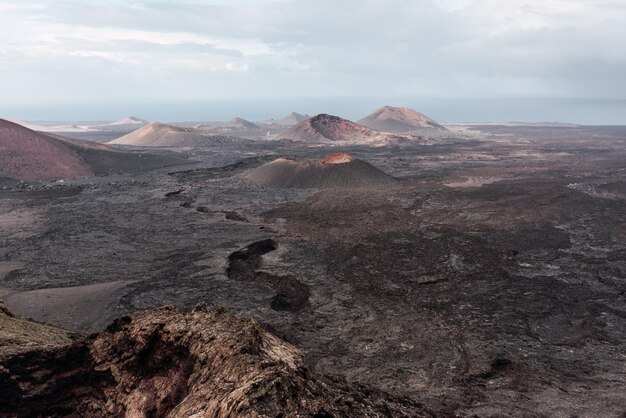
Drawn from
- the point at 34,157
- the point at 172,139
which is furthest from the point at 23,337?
the point at 172,139

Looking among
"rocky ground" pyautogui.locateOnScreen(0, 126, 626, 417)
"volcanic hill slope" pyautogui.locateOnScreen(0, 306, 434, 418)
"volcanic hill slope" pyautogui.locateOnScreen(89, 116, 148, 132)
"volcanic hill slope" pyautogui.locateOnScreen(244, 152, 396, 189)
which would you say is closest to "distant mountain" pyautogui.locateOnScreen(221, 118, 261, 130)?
"volcanic hill slope" pyautogui.locateOnScreen(89, 116, 148, 132)

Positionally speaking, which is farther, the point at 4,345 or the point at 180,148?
the point at 180,148

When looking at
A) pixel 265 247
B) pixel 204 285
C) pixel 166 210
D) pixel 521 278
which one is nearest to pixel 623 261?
pixel 521 278

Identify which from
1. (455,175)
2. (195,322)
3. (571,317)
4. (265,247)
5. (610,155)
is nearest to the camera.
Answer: (195,322)

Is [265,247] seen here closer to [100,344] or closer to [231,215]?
[231,215]

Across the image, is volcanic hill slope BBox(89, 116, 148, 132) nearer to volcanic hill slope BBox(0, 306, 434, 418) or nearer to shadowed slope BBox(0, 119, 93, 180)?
shadowed slope BBox(0, 119, 93, 180)

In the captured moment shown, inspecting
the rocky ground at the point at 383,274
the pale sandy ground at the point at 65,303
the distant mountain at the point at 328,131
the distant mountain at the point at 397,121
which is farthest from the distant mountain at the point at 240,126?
the pale sandy ground at the point at 65,303

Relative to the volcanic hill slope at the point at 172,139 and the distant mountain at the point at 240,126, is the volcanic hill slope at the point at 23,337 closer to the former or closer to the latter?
the volcanic hill slope at the point at 172,139
